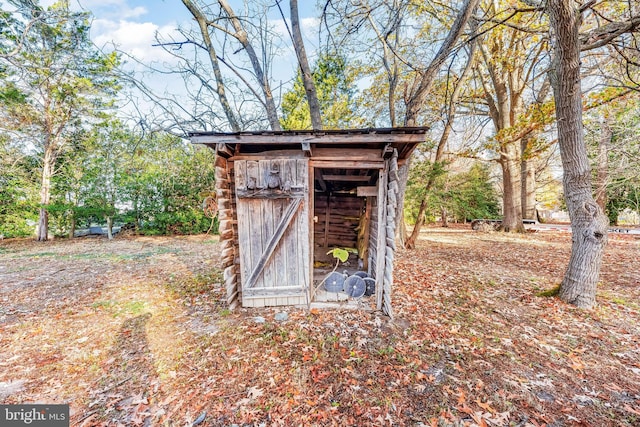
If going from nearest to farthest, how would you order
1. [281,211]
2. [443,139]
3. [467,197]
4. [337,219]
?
[281,211], [337,219], [443,139], [467,197]

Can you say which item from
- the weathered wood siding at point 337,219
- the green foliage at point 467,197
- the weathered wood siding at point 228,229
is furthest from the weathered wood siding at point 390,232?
the green foliage at point 467,197

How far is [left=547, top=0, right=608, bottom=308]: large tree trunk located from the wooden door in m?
4.43

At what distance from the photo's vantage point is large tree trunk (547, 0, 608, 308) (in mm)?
3895

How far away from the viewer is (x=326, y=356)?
2979mm

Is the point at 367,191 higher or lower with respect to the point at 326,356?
higher

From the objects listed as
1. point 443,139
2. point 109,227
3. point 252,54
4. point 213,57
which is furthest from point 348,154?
point 109,227

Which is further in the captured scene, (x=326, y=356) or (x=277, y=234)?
(x=277, y=234)

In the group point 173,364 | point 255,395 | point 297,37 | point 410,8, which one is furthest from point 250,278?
point 410,8

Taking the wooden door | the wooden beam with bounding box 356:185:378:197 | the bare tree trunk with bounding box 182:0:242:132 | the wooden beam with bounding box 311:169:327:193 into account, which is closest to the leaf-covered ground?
the wooden door

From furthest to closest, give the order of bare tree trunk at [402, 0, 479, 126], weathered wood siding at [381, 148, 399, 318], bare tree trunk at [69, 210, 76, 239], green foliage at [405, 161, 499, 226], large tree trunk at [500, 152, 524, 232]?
green foliage at [405, 161, 499, 226] → large tree trunk at [500, 152, 524, 232] → bare tree trunk at [69, 210, 76, 239] → bare tree trunk at [402, 0, 479, 126] → weathered wood siding at [381, 148, 399, 318]

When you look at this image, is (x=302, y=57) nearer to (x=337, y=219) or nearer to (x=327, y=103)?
(x=337, y=219)

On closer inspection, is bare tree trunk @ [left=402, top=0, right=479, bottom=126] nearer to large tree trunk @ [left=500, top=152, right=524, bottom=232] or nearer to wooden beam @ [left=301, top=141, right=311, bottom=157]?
wooden beam @ [left=301, top=141, right=311, bottom=157]

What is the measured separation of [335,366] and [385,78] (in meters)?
11.1

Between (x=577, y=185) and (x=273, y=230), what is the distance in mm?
5133
